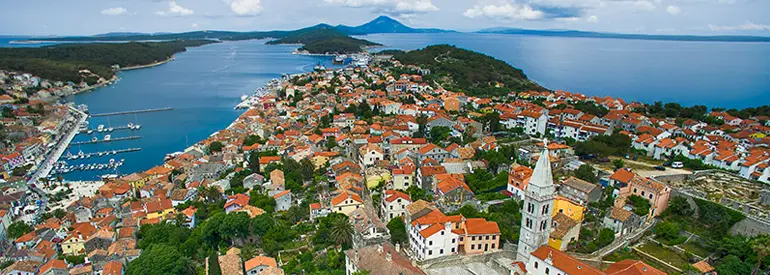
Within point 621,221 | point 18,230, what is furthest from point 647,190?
point 18,230

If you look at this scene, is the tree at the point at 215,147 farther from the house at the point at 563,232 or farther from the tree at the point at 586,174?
the house at the point at 563,232

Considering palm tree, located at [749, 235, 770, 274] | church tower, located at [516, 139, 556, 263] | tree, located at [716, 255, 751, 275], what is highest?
church tower, located at [516, 139, 556, 263]

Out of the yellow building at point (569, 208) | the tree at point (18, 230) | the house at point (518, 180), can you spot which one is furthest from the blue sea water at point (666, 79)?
the tree at point (18, 230)

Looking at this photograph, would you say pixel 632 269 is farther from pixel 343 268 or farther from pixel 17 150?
pixel 17 150

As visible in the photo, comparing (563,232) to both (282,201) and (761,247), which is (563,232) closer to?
(761,247)

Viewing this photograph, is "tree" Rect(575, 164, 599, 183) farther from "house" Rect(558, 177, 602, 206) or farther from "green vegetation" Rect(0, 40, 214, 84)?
"green vegetation" Rect(0, 40, 214, 84)

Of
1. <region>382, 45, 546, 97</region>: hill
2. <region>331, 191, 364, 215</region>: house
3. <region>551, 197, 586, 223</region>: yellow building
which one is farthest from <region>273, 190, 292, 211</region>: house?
<region>382, 45, 546, 97</region>: hill

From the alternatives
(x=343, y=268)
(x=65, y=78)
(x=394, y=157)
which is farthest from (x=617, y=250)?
(x=65, y=78)
